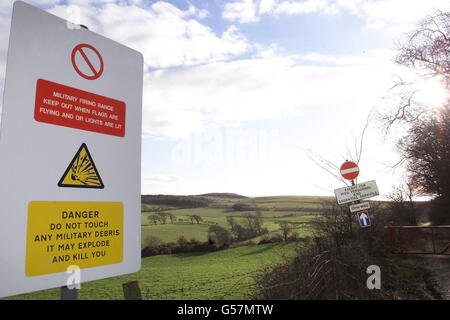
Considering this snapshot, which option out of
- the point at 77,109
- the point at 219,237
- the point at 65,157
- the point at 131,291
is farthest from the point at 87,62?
the point at 219,237

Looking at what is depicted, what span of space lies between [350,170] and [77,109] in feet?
23.7

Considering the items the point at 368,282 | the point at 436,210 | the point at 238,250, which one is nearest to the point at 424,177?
the point at 436,210

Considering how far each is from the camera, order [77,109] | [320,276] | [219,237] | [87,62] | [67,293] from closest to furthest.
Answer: [67,293], [77,109], [87,62], [320,276], [219,237]

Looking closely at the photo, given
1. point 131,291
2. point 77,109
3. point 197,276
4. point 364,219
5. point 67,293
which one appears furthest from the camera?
point 197,276

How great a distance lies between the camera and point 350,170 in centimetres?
800

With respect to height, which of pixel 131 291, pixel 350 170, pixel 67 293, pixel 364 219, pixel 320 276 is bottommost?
pixel 320 276

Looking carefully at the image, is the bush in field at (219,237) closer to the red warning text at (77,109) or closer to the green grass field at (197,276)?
the green grass field at (197,276)

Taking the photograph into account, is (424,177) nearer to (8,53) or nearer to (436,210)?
(436,210)

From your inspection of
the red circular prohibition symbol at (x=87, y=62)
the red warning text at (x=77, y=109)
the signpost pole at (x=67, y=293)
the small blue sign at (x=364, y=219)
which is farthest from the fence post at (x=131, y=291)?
the small blue sign at (x=364, y=219)

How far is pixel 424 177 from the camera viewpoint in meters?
21.9

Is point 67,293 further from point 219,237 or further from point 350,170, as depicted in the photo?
point 219,237

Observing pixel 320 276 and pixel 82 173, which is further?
pixel 320 276

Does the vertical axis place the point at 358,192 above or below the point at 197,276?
above

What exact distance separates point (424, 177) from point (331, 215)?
17.1 metres
